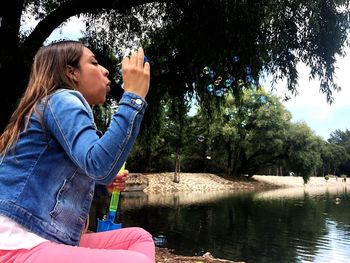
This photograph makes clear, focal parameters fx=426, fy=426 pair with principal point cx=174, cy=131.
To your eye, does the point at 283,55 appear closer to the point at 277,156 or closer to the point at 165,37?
the point at 165,37

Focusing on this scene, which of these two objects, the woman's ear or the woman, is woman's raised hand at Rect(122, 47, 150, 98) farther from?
the woman's ear

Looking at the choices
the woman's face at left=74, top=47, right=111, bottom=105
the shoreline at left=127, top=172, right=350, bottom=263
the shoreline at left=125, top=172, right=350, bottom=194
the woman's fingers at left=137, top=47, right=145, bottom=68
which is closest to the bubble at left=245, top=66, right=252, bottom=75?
the woman's face at left=74, top=47, right=111, bottom=105

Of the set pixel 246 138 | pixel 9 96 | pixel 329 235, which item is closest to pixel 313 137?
pixel 246 138

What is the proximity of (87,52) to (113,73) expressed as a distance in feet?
29.2

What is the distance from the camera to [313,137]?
44375 millimetres

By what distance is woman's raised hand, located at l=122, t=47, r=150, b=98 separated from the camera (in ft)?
4.40

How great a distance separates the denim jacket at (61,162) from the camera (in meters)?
1.20

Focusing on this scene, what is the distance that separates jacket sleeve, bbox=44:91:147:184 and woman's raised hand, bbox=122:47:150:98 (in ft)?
0.13

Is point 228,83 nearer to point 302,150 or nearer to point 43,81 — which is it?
point 43,81

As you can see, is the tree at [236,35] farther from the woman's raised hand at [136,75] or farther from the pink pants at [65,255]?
the pink pants at [65,255]

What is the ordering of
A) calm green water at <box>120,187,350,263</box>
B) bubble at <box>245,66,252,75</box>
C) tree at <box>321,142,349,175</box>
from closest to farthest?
bubble at <box>245,66,252,75</box>, calm green water at <box>120,187,350,263</box>, tree at <box>321,142,349,175</box>

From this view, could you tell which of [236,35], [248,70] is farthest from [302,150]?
[236,35]

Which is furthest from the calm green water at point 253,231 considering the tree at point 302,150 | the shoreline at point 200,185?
the tree at point 302,150

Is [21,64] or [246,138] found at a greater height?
[246,138]
